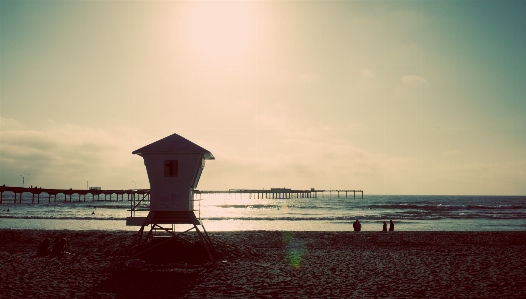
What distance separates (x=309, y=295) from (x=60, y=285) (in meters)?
6.52

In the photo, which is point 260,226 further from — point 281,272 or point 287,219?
point 281,272

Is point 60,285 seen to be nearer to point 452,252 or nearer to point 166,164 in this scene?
point 166,164

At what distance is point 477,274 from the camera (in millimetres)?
14055

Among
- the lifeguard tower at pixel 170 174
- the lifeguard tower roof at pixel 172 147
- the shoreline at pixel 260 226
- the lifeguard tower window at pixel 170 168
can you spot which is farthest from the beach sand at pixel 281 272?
the shoreline at pixel 260 226

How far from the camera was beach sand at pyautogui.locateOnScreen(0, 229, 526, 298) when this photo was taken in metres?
11.3

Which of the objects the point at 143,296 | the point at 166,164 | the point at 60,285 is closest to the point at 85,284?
the point at 60,285

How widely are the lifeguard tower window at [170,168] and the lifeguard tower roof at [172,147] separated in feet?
1.25

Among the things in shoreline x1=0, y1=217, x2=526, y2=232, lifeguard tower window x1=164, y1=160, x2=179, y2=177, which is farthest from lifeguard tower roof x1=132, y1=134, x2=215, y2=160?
shoreline x1=0, y1=217, x2=526, y2=232

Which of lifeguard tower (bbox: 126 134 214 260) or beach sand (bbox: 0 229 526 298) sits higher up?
lifeguard tower (bbox: 126 134 214 260)

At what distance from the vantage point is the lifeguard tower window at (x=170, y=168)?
1612cm

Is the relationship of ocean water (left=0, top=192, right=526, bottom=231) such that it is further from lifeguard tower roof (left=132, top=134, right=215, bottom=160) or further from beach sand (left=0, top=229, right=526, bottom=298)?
beach sand (left=0, top=229, right=526, bottom=298)

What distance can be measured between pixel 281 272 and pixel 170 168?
211 inches

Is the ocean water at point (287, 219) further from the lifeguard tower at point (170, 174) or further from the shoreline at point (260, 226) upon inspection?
the lifeguard tower at point (170, 174)

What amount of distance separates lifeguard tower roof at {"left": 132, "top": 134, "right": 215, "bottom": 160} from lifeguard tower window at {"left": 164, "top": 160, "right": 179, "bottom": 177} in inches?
15.0
